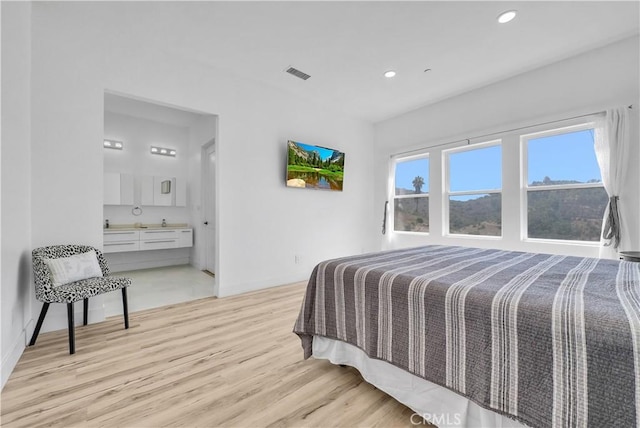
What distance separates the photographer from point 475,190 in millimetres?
3875

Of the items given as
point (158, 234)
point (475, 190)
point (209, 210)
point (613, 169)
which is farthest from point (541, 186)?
point (158, 234)

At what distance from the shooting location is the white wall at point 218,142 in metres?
2.31

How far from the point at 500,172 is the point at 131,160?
20.3 ft

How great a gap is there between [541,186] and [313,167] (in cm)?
305

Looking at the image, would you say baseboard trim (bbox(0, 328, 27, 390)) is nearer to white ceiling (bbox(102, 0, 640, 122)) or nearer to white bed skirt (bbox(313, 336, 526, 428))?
white bed skirt (bbox(313, 336, 526, 428))

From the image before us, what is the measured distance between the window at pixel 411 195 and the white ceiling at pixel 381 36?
145 centimetres

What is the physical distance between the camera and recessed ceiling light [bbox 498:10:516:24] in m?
2.30

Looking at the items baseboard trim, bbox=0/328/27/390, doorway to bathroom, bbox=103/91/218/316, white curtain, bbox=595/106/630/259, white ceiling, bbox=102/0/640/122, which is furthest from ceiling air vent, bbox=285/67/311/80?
baseboard trim, bbox=0/328/27/390

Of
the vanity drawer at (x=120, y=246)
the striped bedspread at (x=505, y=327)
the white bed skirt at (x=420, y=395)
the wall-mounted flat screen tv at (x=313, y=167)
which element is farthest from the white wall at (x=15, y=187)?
the wall-mounted flat screen tv at (x=313, y=167)

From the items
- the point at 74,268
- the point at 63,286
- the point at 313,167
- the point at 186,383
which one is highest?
the point at 313,167

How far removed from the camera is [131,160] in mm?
4852

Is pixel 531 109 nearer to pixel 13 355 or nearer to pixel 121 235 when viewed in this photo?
pixel 13 355

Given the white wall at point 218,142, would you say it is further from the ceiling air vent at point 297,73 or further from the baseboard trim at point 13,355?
the baseboard trim at point 13,355

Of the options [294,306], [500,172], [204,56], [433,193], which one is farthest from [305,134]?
[500,172]
